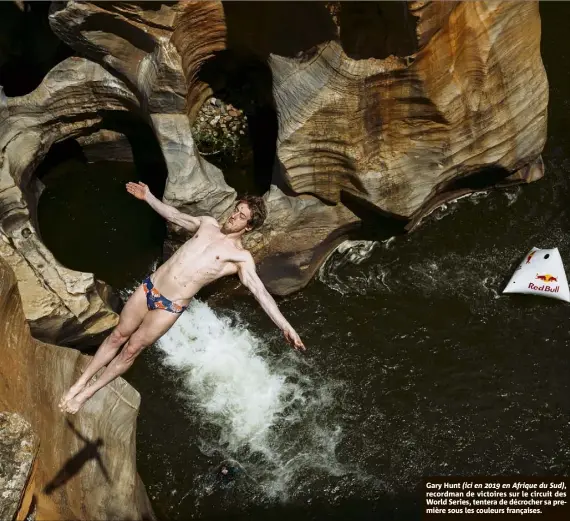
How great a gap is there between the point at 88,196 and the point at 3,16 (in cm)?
269

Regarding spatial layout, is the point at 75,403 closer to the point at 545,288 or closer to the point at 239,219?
the point at 239,219

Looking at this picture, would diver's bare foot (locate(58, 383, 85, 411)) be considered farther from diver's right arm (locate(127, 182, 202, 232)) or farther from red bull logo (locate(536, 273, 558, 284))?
red bull logo (locate(536, 273, 558, 284))

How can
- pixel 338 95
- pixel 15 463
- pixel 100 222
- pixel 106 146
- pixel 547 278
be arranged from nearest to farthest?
pixel 15 463 → pixel 338 95 → pixel 547 278 → pixel 100 222 → pixel 106 146

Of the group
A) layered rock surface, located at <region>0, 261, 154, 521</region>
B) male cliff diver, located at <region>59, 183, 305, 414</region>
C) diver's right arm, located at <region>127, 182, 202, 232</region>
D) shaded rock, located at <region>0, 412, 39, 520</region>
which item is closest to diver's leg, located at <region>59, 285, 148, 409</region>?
male cliff diver, located at <region>59, 183, 305, 414</region>

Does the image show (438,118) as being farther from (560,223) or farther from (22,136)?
(22,136)

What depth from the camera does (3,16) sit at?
412 inches

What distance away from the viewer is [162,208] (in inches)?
266

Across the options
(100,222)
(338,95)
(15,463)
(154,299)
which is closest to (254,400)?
(154,299)

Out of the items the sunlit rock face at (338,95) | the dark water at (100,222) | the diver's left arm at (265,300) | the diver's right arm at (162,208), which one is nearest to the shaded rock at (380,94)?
the sunlit rock face at (338,95)

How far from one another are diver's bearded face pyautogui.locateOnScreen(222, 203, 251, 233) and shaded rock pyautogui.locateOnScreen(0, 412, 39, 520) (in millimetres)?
2419

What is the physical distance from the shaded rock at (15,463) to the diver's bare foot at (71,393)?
154 cm

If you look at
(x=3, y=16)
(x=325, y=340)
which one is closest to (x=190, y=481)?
(x=325, y=340)

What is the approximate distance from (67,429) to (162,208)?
2.24m

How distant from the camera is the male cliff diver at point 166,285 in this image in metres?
6.60
